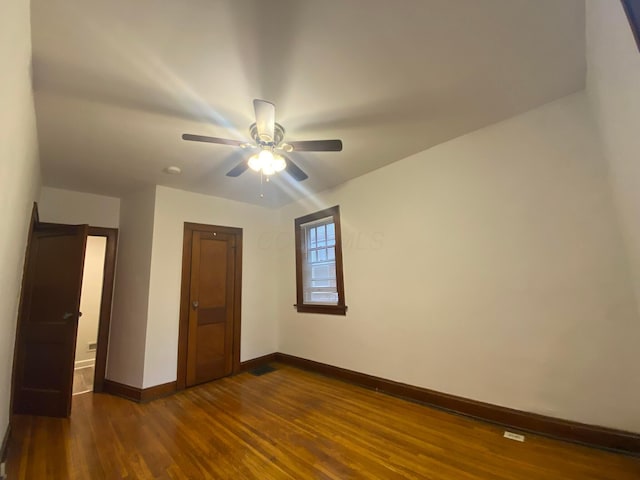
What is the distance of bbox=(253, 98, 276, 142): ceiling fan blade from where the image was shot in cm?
160

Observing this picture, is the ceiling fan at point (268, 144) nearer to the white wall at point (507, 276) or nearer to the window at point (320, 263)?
the white wall at point (507, 276)

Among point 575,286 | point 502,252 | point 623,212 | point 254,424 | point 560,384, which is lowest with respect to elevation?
point 254,424

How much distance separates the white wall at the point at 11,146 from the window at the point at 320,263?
9.56 ft

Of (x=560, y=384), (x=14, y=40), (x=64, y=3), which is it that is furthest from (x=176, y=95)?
(x=560, y=384)

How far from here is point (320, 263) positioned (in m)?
3.95

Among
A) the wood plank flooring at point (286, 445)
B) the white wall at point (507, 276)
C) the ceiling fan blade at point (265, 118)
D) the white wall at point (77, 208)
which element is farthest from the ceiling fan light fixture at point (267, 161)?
the white wall at point (77, 208)

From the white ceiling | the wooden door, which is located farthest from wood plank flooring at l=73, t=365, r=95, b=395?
the white ceiling

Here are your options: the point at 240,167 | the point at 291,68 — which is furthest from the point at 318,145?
the point at 240,167

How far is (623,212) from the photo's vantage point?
65.9 inches

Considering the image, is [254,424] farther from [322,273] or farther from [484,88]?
[484,88]

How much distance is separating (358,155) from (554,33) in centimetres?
167

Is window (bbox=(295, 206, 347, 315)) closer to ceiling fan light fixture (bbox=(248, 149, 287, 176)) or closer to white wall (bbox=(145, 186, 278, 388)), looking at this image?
white wall (bbox=(145, 186, 278, 388))

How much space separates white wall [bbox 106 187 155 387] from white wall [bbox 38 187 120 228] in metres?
0.25

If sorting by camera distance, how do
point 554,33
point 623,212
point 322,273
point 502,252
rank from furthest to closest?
1. point 322,273
2. point 502,252
3. point 623,212
4. point 554,33
